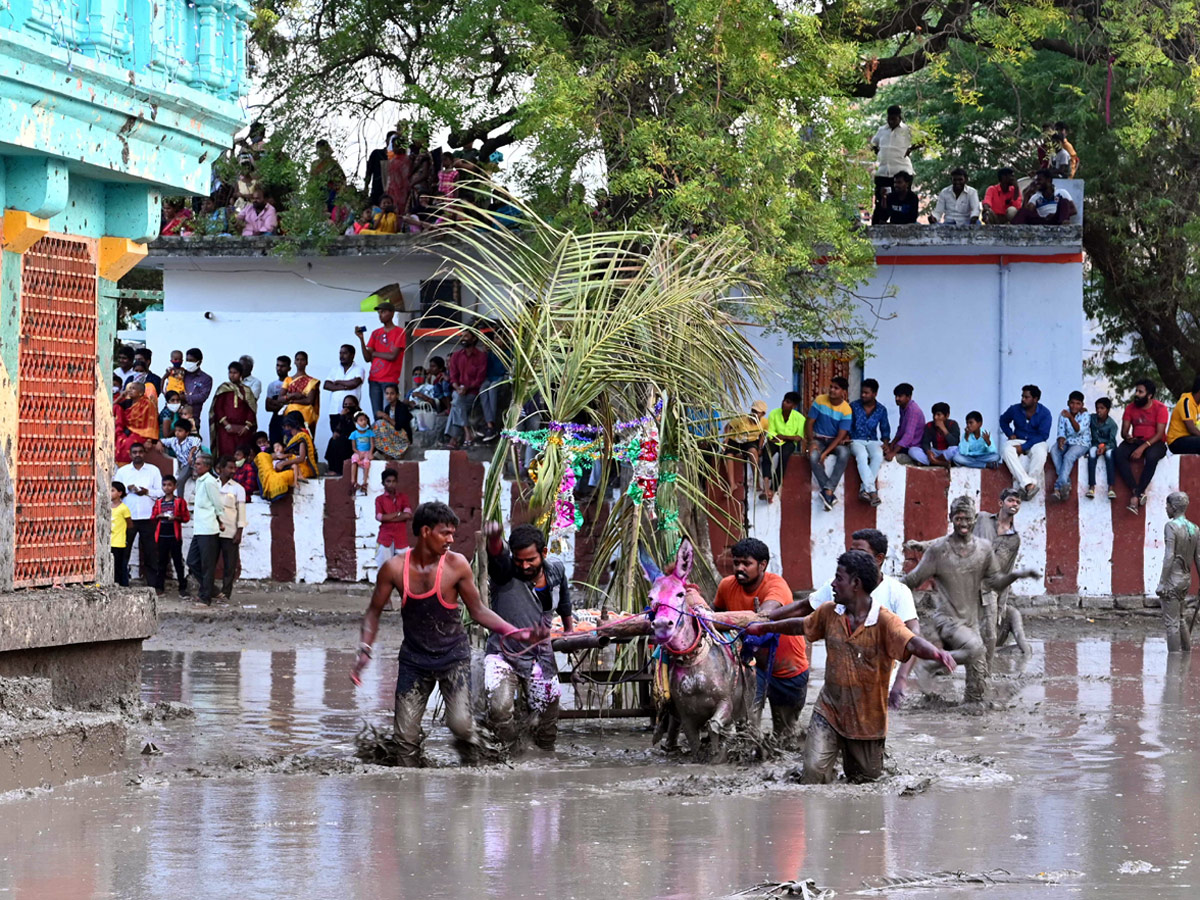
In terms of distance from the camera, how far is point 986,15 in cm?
2012

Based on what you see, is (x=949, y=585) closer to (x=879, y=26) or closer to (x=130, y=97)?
(x=130, y=97)

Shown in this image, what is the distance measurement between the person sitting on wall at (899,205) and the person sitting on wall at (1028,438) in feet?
13.6

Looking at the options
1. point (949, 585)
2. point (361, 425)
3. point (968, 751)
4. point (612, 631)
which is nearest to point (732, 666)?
point (612, 631)

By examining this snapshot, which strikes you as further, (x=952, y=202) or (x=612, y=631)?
(x=952, y=202)

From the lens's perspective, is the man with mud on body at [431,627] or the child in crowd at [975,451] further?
the child in crowd at [975,451]

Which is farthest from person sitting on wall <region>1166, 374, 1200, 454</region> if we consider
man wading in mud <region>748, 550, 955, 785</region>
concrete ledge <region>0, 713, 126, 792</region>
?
concrete ledge <region>0, 713, 126, 792</region>

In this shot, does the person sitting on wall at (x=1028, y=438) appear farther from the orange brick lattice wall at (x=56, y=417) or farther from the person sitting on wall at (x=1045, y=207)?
the orange brick lattice wall at (x=56, y=417)

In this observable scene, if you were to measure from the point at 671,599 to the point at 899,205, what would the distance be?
570 inches

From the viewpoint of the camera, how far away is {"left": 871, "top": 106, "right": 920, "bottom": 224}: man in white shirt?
2411 cm

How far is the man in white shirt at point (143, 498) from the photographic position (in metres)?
20.0

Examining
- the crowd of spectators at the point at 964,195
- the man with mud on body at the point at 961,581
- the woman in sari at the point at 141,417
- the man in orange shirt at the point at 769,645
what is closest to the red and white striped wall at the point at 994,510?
the crowd of spectators at the point at 964,195

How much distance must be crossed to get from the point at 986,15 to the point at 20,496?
13.0 metres

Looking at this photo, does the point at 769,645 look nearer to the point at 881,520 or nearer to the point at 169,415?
the point at 881,520

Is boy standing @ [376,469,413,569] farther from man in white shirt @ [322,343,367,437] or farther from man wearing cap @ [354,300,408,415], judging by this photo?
man wearing cap @ [354,300,408,415]
